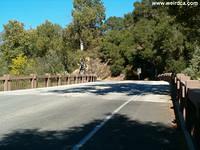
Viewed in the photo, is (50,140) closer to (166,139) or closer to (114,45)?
(166,139)

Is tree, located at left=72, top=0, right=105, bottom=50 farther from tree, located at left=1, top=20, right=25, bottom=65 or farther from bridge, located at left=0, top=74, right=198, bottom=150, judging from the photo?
bridge, located at left=0, top=74, right=198, bottom=150

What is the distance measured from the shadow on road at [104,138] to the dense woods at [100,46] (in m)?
27.9

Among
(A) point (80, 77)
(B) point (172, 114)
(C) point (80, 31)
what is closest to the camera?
(B) point (172, 114)

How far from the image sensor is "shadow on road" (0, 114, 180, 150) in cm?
858

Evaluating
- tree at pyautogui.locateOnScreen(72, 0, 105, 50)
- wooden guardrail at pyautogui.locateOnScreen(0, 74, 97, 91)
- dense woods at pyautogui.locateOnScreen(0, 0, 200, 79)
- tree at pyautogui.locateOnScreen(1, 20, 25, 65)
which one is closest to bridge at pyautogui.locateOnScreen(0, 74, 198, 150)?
wooden guardrail at pyautogui.locateOnScreen(0, 74, 97, 91)

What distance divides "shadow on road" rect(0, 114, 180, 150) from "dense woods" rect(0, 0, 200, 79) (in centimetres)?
2793

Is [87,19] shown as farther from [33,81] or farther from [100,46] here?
[33,81]

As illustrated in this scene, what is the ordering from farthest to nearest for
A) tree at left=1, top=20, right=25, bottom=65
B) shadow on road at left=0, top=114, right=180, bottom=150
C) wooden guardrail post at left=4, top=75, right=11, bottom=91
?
1. tree at left=1, top=20, right=25, bottom=65
2. wooden guardrail post at left=4, top=75, right=11, bottom=91
3. shadow on road at left=0, top=114, right=180, bottom=150

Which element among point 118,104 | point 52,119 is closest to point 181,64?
point 118,104

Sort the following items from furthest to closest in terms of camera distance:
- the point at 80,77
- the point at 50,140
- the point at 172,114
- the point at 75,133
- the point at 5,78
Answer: the point at 80,77 < the point at 5,78 < the point at 172,114 < the point at 75,133 < the point at 50,140

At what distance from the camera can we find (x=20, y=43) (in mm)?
75000

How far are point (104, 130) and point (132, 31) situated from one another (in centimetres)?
6988

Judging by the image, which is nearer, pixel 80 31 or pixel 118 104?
pixel 118 104

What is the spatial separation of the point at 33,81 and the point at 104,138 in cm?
2230
